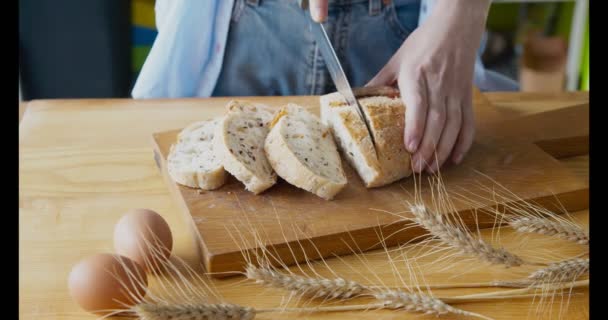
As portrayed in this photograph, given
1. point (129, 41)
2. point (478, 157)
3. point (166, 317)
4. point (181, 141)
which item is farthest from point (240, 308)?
point (129, 41)

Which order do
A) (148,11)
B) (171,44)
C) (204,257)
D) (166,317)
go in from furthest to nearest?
1. (148,11)
2. (171,44)
3. (204,257)
4. (166,317)

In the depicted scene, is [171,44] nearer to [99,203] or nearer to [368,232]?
[99,203]

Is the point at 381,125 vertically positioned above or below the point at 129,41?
above

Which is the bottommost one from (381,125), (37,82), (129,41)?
(37,82)

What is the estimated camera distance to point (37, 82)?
4172 mm

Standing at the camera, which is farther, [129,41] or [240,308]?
[129,41]

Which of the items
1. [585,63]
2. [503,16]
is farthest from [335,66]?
[503,16]

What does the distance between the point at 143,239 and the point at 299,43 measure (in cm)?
121

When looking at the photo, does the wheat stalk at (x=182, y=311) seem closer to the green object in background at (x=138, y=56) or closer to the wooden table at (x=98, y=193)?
the wooden table at (x=98, y=193)

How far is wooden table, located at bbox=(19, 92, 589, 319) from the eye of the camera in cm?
158

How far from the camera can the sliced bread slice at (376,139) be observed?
1.94m

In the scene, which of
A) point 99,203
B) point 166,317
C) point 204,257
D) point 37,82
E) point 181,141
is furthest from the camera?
point 37,82

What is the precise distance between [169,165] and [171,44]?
696mm

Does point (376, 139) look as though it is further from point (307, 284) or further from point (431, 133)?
point (307, 284)
